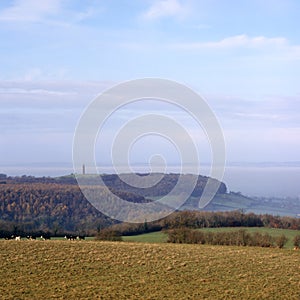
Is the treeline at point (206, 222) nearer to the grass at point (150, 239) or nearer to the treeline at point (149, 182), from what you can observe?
the grass at point (150, 239)

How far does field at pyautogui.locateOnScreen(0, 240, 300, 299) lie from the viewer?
18.1 m

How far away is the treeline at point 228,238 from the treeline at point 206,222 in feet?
32.0

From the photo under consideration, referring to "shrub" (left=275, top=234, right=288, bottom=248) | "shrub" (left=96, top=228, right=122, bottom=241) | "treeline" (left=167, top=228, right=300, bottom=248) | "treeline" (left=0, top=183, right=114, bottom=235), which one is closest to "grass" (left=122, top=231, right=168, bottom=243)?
A: "shrub" (left=96, top=228, right=122, bottom=241)

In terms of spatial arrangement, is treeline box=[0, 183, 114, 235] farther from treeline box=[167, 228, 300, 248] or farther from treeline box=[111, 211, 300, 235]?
treeline box=[167, 228, 300, 248]

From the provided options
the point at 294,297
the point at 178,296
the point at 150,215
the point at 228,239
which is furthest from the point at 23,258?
the point at 150,215

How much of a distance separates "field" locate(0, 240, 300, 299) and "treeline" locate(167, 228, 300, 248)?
6.68 meters

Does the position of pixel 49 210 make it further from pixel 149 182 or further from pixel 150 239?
pixel 150 239

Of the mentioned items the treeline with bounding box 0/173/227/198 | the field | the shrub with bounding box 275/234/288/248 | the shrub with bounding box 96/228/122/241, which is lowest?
the shrub with bounding box 96/228/122/241

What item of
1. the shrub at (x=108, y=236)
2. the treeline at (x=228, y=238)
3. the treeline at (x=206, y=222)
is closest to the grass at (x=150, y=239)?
the shrub at (x=108, y=236)

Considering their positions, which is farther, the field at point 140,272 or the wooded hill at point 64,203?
the wooded hill at point 64,203

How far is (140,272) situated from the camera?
70.3ft

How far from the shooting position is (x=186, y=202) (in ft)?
188

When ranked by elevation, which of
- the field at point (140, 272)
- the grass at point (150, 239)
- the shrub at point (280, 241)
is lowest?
the grass at point (150, 239)

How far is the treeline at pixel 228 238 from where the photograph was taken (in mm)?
35062
